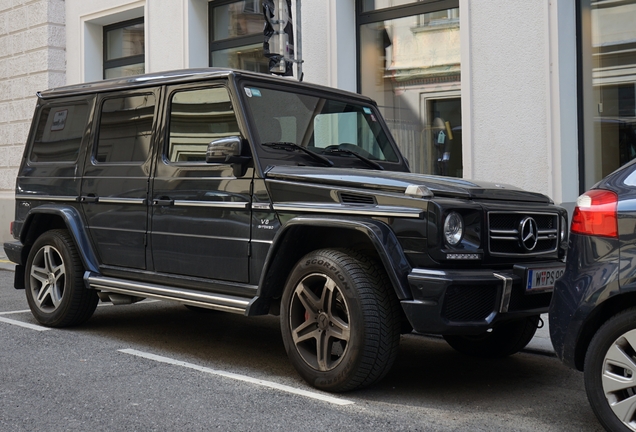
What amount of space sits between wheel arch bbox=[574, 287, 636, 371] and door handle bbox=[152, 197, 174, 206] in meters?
3.08

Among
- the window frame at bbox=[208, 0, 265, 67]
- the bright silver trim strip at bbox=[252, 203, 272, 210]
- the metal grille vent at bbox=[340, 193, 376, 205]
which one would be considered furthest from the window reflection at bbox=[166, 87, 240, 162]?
the window frame at bbox=[208, 0, 265, 67]

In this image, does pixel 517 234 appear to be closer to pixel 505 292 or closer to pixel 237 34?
pixel 505 292

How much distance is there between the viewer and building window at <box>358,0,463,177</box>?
10.9 metres

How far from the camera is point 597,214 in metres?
4.01

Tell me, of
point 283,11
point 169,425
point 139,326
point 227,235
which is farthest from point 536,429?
point 283,11

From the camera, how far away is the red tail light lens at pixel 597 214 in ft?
13.0

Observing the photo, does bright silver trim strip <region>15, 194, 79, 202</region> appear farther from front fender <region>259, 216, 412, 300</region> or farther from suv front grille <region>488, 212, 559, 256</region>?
suv front grille <region>488, 212, 559, 256</region>

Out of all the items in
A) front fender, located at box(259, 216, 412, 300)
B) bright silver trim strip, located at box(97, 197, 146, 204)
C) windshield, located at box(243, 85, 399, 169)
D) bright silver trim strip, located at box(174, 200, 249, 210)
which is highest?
windshield, located at box(243, 85, 399, 169)

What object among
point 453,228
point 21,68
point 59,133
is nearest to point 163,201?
point 59,133

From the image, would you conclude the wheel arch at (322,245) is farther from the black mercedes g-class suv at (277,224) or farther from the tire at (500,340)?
the tire at (500,340)

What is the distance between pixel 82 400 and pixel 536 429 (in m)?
2.49

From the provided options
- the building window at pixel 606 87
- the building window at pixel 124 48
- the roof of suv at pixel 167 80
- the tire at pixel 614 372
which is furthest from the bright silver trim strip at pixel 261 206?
the building window at pixel 124 48

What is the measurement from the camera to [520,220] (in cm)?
496

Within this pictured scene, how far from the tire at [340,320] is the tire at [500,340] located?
1298 mm
